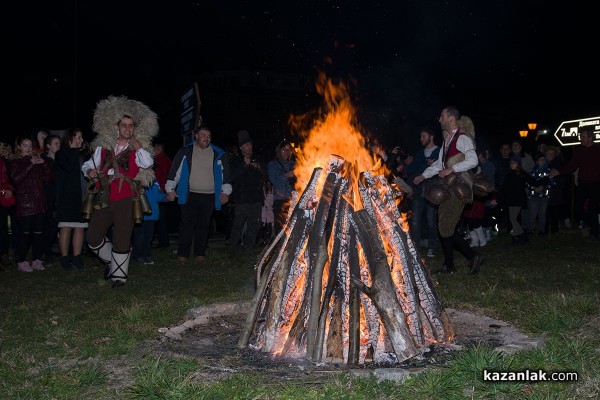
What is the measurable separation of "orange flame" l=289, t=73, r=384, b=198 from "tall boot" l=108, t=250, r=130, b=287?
2954 mm

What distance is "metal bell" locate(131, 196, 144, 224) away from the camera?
7.73 m

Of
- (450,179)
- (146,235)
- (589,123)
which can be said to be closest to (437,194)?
(450,179)

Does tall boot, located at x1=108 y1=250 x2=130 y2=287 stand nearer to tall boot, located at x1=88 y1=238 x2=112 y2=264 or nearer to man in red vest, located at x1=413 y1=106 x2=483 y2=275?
tall boot, located at x1=88 y1=238 x2=112 y2=264

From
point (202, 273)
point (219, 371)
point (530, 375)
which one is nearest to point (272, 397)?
point (219, 371)

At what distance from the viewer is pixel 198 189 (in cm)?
1009

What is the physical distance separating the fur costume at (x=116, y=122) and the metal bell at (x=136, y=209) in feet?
0.74

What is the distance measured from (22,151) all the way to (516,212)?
377 inches

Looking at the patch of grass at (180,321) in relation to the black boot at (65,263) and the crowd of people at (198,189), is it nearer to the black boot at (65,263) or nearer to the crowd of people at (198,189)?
the black boot at (65,263)

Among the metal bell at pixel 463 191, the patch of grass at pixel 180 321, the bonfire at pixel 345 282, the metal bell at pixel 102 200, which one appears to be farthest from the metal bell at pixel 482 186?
the metal bell at pixel 102 200

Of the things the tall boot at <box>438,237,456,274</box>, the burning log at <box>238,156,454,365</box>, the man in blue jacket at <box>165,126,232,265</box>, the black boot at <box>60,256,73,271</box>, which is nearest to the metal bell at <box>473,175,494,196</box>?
the tall boot at <box>438,237,456,274</box>

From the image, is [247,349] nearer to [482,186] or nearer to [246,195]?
[482,186]

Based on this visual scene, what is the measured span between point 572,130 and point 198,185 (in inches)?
702

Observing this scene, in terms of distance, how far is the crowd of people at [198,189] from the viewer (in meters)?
7.77

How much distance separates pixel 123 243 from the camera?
7.73 m
